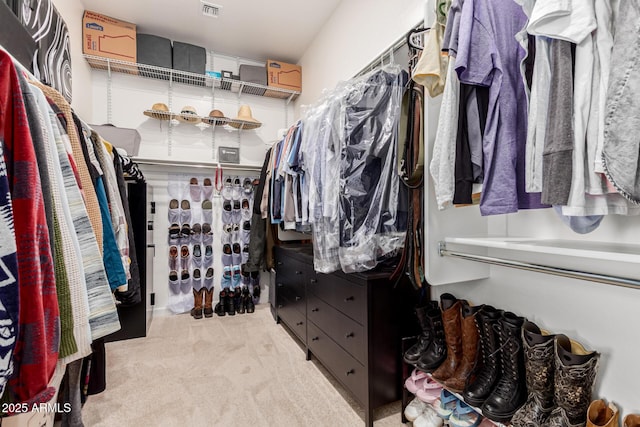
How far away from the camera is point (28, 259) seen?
572 millimetres

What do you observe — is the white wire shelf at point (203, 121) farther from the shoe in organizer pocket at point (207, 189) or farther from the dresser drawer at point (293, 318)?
the dresser drawer at point (293, 318)

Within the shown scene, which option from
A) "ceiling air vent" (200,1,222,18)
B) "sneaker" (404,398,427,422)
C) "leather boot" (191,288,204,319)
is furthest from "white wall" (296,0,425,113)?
"leather boot" (191,288,204,319)

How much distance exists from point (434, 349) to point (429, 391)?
0.19 meters

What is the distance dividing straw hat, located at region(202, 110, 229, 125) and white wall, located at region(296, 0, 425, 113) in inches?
36.0

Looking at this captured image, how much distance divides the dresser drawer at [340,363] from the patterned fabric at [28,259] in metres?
1.27

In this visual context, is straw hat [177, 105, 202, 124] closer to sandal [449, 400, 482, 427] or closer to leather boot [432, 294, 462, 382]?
leather boot [432, 294, 462, 382]

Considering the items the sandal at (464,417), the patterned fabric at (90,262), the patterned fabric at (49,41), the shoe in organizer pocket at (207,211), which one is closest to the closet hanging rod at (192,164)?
the shoe in organizer pocket at (207,211)

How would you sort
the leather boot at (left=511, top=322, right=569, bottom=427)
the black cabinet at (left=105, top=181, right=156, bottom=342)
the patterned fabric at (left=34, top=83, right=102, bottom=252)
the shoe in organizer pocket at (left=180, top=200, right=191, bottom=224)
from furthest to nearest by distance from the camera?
the shoe in organizer pocket at (left=180, top=200, right=191, bottom=224) < the black cabinet at (left=105, top=181, right=156, bottom=342) < the leather boot at (left=511, top=322, right=569, bottom=427) < the patterned fabric at (left=34, top=83, right=102, bottom=252)

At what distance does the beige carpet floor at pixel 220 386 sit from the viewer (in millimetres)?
1585

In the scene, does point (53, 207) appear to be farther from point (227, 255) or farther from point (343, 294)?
point (227, 255)

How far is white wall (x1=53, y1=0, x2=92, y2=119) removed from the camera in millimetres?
2324

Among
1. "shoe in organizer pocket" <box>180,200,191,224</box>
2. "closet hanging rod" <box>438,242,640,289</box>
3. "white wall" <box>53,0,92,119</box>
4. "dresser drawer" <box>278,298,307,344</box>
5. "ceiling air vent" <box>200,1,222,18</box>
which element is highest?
"ceiling air vent" <box>200,1,222,18</box>

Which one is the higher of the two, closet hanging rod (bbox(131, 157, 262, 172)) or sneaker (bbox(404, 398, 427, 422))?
closet hanging rod (bbox(131, 157, 262, 172))

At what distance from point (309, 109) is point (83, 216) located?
4.82 feet
